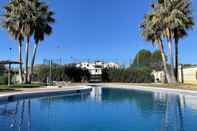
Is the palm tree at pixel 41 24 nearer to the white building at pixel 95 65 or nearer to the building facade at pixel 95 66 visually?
the building facade at pixel 95 66

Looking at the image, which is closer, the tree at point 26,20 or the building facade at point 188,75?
the tree at point 26,20

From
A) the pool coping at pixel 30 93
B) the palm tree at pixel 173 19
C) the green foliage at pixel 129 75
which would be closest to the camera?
the pool coping at pixel 30 93

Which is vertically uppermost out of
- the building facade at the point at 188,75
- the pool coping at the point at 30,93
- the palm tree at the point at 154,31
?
the palm tree at the point at 154,31

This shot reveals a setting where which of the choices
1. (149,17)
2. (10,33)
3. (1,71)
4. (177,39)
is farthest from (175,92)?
(1,71)

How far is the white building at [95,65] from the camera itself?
51.6 metres

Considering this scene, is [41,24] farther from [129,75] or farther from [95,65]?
[95,65]

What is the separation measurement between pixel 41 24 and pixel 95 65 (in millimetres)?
21017

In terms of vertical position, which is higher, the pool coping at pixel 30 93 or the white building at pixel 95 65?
the white building at pixel 95 65

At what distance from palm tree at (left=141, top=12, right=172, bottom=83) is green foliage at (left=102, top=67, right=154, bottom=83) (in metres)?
14.5

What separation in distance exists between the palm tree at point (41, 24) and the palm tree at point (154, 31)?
10.6 meters

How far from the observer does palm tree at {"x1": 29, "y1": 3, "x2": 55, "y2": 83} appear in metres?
34.0

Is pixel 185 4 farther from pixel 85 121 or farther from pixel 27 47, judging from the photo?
pixel 85 121

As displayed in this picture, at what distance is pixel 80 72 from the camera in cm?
4962

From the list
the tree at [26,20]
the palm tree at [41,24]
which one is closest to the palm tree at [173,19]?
the palm tree at [41,24]
